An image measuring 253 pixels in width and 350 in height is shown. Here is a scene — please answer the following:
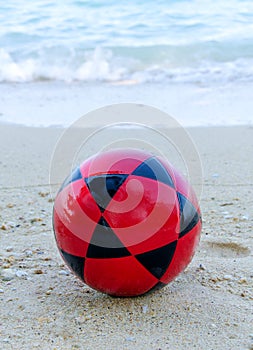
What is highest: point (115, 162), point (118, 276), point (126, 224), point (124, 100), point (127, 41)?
point (115, 162)

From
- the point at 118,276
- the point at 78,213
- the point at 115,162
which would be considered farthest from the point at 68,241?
the point at 115,162

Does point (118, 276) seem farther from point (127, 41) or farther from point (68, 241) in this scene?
point (127, 41)

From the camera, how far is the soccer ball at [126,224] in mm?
2404

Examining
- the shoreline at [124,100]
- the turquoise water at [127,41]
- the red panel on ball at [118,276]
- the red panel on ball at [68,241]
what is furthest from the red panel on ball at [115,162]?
the turquoise water at [127,41]

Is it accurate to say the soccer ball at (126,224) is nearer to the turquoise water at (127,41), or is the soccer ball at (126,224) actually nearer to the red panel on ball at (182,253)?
the red panel on ball at (182,253)

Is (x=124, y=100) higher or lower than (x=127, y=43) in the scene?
higher

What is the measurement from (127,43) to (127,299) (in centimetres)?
1074

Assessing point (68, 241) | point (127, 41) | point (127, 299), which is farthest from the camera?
point (127, 41)

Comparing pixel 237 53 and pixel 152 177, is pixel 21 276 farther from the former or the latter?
pixel 237 53

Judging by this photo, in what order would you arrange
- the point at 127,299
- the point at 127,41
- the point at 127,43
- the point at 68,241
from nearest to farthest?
the point at 68,241 → the point at 127,299 → the point at 127,43 → the point at 127,41

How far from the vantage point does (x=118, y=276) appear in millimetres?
2463

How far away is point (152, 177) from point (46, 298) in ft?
2.83

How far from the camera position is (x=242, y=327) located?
249cm

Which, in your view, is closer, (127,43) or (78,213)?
(78,213)
